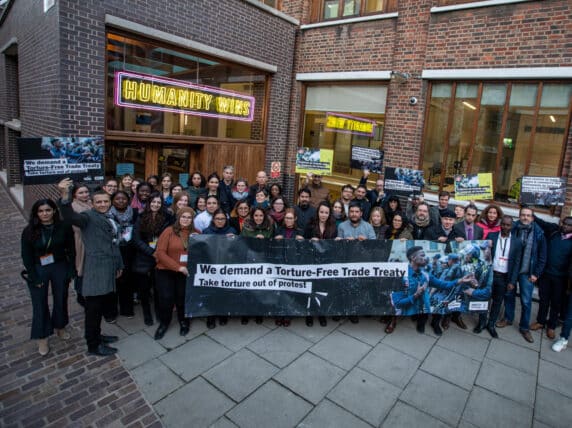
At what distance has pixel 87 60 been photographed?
681 centimetres

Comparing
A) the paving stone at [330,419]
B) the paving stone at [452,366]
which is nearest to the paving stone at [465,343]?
the paving stone at [452,366]

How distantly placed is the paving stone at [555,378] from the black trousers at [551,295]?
993 millimetres

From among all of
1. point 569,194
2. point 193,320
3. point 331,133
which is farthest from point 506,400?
point 331,133

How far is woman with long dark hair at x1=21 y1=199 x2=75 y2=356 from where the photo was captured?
421 cm

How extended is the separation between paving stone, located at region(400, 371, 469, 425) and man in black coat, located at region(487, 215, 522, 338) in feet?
5.79

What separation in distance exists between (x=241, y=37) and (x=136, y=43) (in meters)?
2.72

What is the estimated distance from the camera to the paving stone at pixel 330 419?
3.70 m

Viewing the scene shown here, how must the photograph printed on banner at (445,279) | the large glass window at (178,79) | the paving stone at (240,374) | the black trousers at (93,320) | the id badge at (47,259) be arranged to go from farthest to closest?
the large glass window at (178,79) → the photograph printed on banner at (445,279) → the black trousers at (93,320) → the id badge at (47,259) → the paving stone at (240,374)

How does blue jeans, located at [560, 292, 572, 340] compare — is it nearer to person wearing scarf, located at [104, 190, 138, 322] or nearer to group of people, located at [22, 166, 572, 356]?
group of people, located at [22, 166, 572, 356]

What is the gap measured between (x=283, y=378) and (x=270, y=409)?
0.52m

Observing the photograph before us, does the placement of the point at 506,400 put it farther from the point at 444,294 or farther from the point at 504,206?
the point at 504,206

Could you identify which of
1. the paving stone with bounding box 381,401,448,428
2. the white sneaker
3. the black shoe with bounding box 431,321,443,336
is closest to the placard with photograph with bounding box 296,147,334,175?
the black shoe with bounding box 431,321,443,336

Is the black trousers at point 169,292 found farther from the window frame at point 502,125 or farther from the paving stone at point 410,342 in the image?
the window frame at point 502,125

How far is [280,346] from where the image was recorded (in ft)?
16.4
